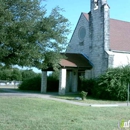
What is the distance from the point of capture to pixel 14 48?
16.3 m

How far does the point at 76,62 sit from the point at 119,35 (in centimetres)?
707

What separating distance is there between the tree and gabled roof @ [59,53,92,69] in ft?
16.9

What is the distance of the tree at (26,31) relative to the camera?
15.4m

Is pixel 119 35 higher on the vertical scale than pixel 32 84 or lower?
higher

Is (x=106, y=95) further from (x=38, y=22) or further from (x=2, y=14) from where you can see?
(x=2, y=14)

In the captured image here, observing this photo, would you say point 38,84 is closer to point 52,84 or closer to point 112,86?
point 52,84

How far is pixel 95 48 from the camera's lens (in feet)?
83.6

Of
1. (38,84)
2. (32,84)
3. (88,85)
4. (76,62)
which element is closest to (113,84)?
(88,85)

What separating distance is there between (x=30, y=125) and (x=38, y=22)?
1100 cm

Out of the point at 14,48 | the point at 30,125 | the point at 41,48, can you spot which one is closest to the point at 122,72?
the point at 41,48

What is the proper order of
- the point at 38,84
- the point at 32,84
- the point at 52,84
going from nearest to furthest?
the point at 52,84, the point at 38,84, the point at 32,84

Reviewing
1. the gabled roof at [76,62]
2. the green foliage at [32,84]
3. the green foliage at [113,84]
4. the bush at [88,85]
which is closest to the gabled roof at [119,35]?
the gabled roof at [76,62]

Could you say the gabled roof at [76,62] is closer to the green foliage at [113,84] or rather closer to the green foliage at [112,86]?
the green foliage at [113,84]

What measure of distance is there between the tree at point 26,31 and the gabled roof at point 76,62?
5156 mm
